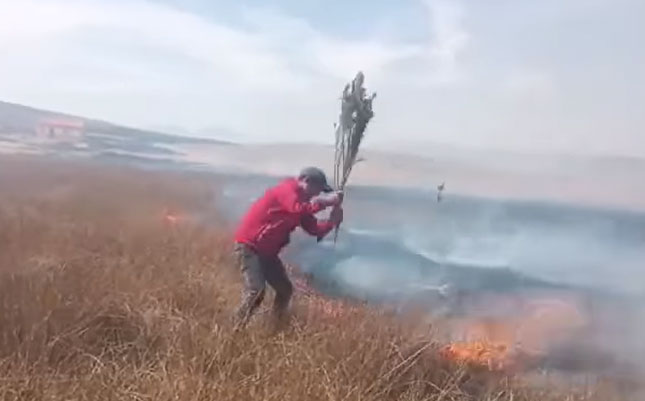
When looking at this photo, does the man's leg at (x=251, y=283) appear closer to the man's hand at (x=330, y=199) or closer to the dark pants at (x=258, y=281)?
the dark pants at (x=258, y=281)

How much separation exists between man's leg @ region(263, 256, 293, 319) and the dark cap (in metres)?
0.39

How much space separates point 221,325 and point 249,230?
441 millimetres

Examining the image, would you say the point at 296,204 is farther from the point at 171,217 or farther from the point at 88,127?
the point at 88,127

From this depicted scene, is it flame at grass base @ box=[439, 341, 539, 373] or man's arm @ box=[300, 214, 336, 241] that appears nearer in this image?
man's arm @ box=[300, 214, 336, 241]

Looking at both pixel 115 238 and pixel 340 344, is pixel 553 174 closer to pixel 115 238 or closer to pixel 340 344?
Answer: pixel 340 344

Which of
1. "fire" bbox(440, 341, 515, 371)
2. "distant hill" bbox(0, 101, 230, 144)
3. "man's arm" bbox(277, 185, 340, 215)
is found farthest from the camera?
"distant hill" bbox(0, 101, 230, 144)

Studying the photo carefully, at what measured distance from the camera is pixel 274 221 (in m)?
4.15

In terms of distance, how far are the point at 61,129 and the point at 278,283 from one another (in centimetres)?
190

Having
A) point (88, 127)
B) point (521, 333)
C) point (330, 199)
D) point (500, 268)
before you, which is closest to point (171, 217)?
point (88, 127)

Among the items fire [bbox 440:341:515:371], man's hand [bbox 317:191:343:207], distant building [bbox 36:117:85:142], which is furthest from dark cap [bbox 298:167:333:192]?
distant building [bbox 36:117:85:142]

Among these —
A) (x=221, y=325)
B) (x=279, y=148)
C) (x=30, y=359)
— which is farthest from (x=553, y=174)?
(x=30, y=359)

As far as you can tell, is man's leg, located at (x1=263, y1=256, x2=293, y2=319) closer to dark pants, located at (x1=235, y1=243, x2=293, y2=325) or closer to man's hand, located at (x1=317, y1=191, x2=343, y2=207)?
dark pants, located at (x1=235, y1=243, x2=293, y2=325)

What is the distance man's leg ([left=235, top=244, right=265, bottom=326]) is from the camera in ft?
13.5

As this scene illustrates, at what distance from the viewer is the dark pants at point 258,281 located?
4117 millimetres
